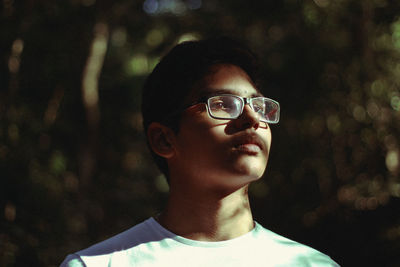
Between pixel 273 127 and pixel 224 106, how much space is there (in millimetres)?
5531

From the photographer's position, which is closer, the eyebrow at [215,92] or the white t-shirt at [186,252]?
the white t-shirt at [186,252]

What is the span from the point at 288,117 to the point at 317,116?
449 mm

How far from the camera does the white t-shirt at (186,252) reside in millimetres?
2166

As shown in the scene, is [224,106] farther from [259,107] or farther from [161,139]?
[161,139]

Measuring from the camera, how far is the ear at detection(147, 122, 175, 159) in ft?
8.21

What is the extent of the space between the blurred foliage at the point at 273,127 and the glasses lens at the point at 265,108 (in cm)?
322

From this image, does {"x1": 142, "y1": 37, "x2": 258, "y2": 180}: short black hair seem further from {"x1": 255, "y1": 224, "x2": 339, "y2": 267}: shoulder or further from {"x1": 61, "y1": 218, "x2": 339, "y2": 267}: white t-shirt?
{"x1": 255, "y1": 224, "x2": 339, "y2": 267}: shoulder

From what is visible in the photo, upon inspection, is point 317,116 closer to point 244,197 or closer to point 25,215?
point 25,215

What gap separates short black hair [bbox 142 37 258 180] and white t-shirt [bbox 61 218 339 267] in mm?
485

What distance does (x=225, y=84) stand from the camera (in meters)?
2.41

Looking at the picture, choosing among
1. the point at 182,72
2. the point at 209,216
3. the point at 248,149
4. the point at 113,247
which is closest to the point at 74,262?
the point at 113,247

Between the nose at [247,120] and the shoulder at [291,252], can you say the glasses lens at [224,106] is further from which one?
the shoulder at [291,252]

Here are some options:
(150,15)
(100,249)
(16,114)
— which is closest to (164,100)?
(100,249)

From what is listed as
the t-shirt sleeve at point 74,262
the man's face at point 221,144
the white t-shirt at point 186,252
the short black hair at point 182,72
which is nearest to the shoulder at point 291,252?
the white t-shirt at point 186,252
